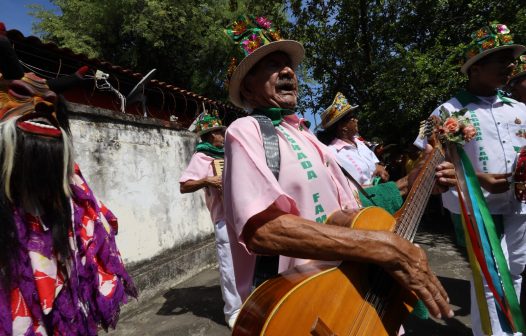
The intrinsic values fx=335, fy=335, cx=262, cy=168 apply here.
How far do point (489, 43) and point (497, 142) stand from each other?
81cm

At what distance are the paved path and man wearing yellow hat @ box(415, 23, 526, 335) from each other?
704mm

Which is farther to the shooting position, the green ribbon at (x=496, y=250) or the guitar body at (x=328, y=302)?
the green ribbon at (x=496, y=250)

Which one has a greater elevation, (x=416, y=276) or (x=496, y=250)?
(x=416, y=276)

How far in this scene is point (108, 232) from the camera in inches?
78.2

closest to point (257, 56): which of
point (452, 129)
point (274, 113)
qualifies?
point (274, 113)

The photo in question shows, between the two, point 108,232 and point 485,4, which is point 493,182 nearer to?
point 108,232

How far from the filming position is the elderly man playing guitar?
113 cm

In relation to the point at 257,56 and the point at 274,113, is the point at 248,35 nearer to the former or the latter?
the point at 257,56

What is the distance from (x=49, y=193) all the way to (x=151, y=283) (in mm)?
3308

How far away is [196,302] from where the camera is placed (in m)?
4.48

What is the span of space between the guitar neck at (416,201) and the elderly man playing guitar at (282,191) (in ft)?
0.66

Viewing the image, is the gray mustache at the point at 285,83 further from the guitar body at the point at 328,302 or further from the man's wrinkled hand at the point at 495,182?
the man's wrinkled hand at the point at 495,182

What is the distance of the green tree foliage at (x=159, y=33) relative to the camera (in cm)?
1238

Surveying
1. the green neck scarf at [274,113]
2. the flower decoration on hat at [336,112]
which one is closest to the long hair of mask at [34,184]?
the green neck scarf at [274,113]
